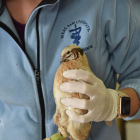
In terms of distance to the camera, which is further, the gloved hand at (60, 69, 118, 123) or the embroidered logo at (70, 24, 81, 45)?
the embroidered logo at (70, 24, 81, 45)

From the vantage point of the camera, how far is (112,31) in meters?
0.67

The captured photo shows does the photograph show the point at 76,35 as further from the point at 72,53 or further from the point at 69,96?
the point at 69,96

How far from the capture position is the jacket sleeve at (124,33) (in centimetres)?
66

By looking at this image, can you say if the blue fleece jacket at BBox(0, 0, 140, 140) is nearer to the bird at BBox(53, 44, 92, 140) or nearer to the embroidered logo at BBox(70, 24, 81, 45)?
the embroidered logo at BBox(70, 24, 81, 45)

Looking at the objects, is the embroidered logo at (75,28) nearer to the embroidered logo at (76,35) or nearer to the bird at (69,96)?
the embroidered logo at (76,35)

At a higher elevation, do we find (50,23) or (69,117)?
(50,23)

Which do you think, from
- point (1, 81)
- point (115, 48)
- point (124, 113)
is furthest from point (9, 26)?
point (124, 113)

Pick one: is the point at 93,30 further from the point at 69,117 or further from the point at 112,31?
the point at 69,117

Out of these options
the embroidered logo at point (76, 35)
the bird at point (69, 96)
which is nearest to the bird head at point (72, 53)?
the bird at point (69, 96)

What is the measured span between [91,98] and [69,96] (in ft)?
0.27

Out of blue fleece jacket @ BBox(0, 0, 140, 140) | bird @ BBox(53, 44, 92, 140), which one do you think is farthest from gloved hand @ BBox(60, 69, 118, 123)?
blue fleece jacket @ BBox(0, 0, 140, 140)

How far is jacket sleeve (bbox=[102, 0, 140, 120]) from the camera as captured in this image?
2.17ft

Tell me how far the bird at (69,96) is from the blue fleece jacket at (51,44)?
0.35 ft

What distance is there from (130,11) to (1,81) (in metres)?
0.59
